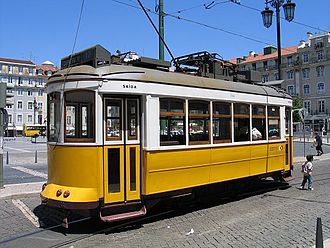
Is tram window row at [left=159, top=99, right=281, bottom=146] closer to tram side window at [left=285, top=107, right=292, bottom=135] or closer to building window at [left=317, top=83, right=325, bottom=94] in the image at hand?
tram side window at [left=285, top=107, right=292, bottom=135]

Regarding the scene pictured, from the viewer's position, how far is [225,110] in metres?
9.54

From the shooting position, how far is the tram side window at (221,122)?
362 inches

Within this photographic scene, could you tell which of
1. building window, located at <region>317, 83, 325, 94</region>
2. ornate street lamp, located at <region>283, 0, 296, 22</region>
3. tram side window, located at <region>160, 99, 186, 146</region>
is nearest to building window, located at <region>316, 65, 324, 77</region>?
building window, located at <region>317, 83, 325, 94</region>

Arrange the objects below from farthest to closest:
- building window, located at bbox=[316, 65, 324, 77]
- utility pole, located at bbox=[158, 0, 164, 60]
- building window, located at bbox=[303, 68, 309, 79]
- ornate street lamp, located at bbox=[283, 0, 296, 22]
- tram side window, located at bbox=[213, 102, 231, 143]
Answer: building window, located at bbox=[303, 68, 309, 79], building window, located at bbox=[316, 65, 324, 77], ornate street lamp, located at bbox=[283, 0, 296, 22], utility pole, located at bbox=[158, 0, 164, 60], tram side window, located at bbox=[213, 102, 231, 143]

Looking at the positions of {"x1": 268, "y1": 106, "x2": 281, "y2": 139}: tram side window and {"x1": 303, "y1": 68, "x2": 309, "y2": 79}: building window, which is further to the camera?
{"x1": 303, "y1": 68, "x2": 309, "y2": 79}: building window

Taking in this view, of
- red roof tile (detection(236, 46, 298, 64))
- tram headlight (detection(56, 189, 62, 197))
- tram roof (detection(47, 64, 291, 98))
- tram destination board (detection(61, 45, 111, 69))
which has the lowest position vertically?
tram headlight (detection(56, 189, 62, 197))

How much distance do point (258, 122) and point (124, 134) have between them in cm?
470

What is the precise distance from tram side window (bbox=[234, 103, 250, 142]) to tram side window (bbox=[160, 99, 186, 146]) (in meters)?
2.04

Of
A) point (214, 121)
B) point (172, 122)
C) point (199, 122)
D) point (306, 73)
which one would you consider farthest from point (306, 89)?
point (172, 122)

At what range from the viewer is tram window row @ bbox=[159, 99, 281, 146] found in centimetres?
816

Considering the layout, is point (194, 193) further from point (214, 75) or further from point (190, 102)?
point (214, 75)

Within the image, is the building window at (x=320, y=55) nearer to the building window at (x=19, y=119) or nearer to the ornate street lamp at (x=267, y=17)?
the ornate street lamp at (x=267, y=17)

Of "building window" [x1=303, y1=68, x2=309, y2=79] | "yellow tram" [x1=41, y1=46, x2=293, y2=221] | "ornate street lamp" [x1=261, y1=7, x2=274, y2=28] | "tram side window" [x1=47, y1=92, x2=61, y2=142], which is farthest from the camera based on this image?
"building window" [x1=303, y1=68, x2=309, y2=79]

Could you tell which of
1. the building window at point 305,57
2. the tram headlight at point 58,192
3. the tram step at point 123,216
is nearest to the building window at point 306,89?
the building window at point 305,57
